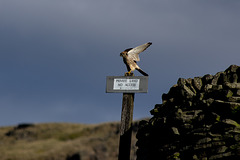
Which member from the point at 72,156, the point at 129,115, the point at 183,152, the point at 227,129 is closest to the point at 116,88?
the point at 129,115

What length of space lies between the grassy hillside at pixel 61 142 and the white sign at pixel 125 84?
130 feet

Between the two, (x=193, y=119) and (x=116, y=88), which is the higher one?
(x=116, y=88)

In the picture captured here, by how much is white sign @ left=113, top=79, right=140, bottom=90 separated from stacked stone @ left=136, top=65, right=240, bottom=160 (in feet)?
3.73

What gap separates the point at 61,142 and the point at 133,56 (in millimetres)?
51689

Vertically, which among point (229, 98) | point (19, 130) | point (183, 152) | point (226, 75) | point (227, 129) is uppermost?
point (226, 75)

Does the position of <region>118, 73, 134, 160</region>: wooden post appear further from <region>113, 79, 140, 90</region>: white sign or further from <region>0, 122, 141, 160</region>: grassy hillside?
<region>0, 122, 141, 160</region>: grassy hillside

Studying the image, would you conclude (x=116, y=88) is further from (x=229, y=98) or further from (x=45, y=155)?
(x=45, y=155)

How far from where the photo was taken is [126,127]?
9398 mm

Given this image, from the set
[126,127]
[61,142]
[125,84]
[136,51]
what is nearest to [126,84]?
[125,84]

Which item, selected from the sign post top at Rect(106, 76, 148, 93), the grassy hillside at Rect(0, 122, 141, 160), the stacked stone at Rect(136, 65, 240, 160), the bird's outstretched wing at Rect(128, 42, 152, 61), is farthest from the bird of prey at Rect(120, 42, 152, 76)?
the grassy hillside at Rect(0, 122, 141, 160)

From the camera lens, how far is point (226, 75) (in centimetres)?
995

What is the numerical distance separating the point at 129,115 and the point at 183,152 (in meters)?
1.72

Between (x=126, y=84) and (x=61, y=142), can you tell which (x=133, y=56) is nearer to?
(x=126, y=84)

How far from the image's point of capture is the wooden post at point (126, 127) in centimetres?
929
